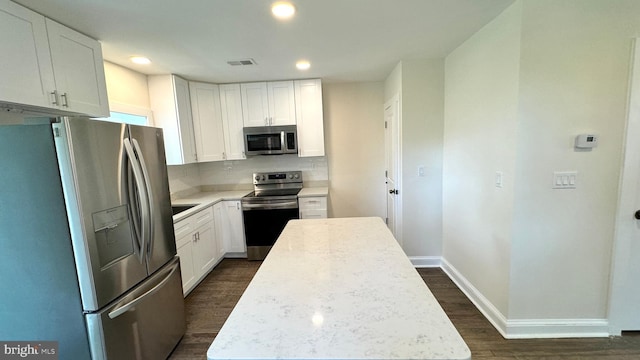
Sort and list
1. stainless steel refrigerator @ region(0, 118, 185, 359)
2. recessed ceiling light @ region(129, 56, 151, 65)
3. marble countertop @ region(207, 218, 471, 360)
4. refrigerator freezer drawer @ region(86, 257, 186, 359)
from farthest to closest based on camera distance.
Answer: recessed ceiling light @ region(129, 56, 151, 65) < refrigerator freezer drawer @ region(86, 257, 186, 359) < stainless steel refrigerator @ region(0, 118, 185, 359) < marble countertop @ region(207, 218, 471, 360)

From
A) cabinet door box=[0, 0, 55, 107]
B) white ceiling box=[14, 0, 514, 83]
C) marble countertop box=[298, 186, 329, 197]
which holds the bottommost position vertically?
marble countertop box=[298, 186, 329, 197]

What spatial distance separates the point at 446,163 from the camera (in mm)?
2844

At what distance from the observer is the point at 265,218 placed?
3.39 metres

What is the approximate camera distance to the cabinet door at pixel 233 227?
Answer: 11.3 ft

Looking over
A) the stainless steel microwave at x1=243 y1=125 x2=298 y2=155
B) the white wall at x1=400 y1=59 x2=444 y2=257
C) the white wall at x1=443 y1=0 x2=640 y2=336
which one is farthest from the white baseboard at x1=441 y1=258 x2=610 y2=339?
the stainless steel microwave at x1=243 y1=125 x2=298 y2=155

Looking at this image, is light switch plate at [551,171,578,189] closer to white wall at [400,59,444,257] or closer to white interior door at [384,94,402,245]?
white wall at [400,59,444,257]

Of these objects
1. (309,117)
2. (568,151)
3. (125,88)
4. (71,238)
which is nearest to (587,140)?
(568,151)

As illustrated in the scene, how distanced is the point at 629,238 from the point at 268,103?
3.75 meters

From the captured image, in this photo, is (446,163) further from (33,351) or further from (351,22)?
(33,351)

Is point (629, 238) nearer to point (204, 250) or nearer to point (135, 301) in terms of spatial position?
point (135, 301)

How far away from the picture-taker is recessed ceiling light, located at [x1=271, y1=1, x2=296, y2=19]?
164cm

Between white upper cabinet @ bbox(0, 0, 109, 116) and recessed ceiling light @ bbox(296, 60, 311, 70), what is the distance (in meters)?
1.79

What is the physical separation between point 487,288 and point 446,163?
132 centimetres

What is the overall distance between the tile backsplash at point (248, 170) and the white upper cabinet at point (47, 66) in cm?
189
